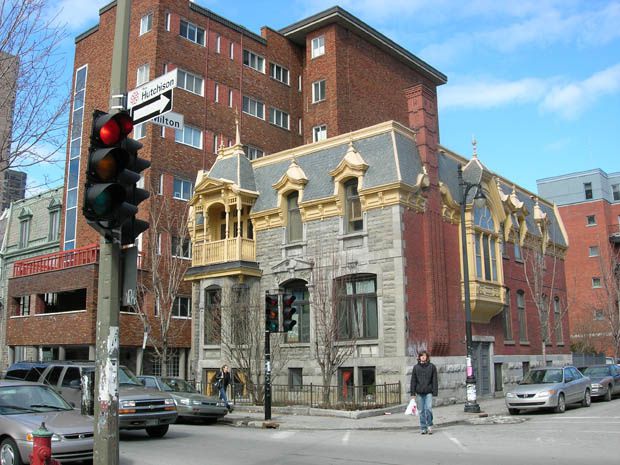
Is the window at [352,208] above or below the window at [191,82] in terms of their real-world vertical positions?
below

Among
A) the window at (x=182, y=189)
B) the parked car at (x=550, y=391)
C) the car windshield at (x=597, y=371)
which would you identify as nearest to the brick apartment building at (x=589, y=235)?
the car windshield at (x=597, y=371)

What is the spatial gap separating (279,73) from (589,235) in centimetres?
3618

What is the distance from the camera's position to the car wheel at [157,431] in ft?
49.9

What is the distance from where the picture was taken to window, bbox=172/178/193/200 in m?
36.4

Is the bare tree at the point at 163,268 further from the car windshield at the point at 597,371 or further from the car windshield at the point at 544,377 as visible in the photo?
the car windshield at the point at 597,371

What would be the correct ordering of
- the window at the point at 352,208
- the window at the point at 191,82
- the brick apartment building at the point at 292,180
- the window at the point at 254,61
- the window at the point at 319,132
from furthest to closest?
the window at the point at 319,132 < the window at the point at 254,61 < the window at the point at 191,82 < the window at the point at 352,208 < the brick apartment building at the point at 292,180

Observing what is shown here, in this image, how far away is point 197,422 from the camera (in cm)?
1967

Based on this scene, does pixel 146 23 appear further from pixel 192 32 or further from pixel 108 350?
pixel 108 350

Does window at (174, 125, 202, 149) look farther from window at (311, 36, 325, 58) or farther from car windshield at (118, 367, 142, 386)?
car windshield at (118, 367, 142, 386)

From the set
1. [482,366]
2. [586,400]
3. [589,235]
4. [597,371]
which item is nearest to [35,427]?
[586,400]

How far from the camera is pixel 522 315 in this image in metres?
31.8

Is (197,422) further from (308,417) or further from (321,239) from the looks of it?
(321,239)

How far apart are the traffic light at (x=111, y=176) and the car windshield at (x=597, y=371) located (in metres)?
24.9

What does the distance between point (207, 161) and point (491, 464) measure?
30720mm
